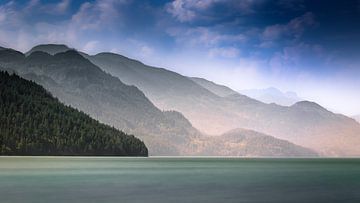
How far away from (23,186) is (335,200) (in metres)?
44.4

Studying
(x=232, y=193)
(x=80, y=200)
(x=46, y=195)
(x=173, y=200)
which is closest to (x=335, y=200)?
(x=232, y=193)

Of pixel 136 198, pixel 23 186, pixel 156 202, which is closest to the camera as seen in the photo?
pixel 156 202

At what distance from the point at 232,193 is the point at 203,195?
5.32m

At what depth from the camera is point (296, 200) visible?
65.9 metres

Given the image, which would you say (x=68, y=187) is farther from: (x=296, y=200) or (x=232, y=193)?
(x=296, y=200)

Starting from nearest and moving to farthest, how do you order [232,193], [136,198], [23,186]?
[136,198], [232,193], [23,186]

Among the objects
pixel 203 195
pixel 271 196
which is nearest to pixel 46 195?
pixel 203 195

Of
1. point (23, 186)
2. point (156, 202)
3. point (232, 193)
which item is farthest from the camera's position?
point (23, 186)

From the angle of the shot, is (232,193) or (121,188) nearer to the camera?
(232,193)

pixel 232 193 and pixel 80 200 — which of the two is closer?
pixel 80 200

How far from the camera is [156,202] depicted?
208ft

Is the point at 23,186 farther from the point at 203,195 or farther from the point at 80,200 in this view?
the point at 203,195

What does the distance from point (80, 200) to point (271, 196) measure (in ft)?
77.6

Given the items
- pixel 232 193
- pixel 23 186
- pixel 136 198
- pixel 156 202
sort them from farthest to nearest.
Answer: pixel 23 186 < pixel 232 193 < pixel 136 198 < pixel 156 202
